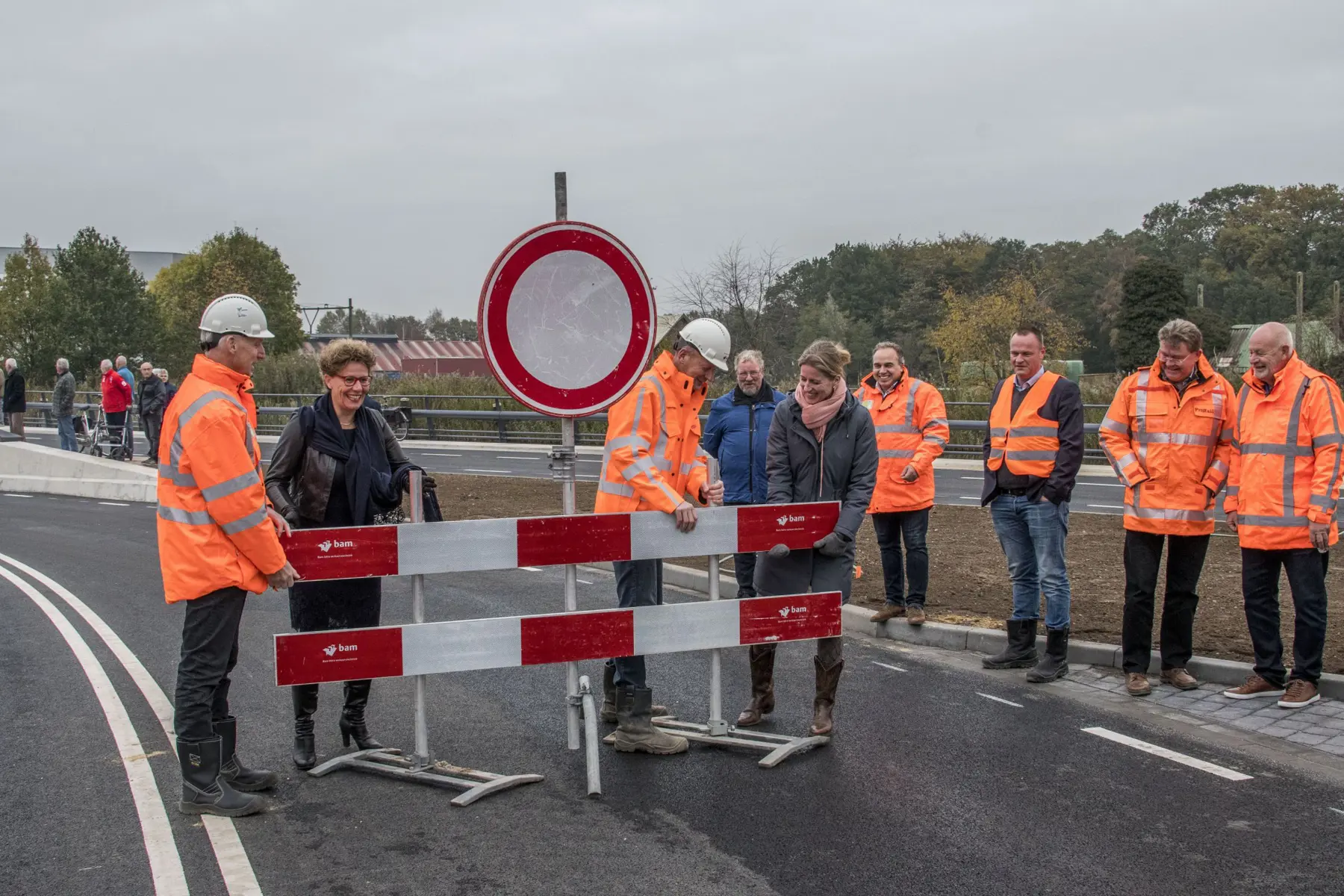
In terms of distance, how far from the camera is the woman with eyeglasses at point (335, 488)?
6.12m

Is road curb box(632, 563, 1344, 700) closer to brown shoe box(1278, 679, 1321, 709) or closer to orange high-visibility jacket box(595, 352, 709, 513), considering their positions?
brown shoe box(1278, 679, 1321, 709)

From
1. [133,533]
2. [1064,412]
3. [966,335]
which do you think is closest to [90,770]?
[1064,412]

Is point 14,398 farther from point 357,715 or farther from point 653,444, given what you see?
point 653,444

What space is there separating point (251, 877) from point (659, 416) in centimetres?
281

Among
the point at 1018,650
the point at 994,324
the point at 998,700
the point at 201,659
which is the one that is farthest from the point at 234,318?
the point at 994,324

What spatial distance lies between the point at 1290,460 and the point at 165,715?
21.2ft

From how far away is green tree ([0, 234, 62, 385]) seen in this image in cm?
5951

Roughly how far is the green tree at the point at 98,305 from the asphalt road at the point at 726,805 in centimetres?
5683

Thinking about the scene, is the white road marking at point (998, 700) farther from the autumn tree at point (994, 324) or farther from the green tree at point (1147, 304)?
the green tree at point (1147, 304)

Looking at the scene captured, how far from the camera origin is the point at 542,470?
25.5m

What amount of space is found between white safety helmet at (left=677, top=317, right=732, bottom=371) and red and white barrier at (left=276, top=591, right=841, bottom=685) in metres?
1.21

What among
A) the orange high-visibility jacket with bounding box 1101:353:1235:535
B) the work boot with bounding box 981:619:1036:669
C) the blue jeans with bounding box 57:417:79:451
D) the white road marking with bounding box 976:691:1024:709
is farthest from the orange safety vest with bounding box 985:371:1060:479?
the blue jeans with bounding box 57:417:79:451

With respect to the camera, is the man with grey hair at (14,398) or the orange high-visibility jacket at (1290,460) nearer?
the orange high-visibility jacket at (1290,460)

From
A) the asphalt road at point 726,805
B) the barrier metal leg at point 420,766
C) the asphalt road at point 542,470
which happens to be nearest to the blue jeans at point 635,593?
the asphalt road at point 726,805
